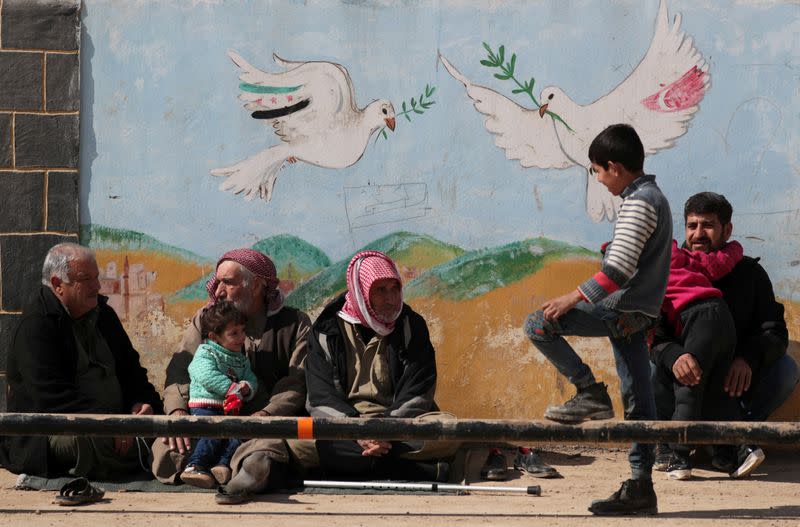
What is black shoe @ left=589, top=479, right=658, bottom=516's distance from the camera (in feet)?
16.2

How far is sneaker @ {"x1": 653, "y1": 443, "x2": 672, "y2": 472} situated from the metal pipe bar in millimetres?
1405

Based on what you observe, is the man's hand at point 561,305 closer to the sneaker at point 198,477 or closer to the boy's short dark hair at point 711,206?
the boy's short dark hair at point 711,206

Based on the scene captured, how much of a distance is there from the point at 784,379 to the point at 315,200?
270 cm

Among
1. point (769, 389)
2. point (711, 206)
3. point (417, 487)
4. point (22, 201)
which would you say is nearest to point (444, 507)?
point (417, 487)

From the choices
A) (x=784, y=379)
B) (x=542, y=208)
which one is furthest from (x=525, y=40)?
(x=784, y=379)

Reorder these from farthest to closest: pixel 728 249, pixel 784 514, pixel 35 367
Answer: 1. pixel 728 249
2. pixel 35 367
3. pixel 784 514

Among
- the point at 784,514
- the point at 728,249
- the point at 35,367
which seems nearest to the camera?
the point at 784,514

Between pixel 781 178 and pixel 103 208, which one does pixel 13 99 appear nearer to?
pixel 103 208

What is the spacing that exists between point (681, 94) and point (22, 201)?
12.1 feet

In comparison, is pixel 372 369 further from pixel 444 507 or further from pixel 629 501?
pixel 629 501

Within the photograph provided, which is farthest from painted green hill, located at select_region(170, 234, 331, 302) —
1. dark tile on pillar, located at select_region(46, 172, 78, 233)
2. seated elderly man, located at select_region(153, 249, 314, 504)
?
dark tile on pillar, located at select_region(46, 172, 78, 233)

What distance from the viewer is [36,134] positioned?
21.2 feet

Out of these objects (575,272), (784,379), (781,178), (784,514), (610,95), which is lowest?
(784,514)

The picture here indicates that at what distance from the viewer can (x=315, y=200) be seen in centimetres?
650
